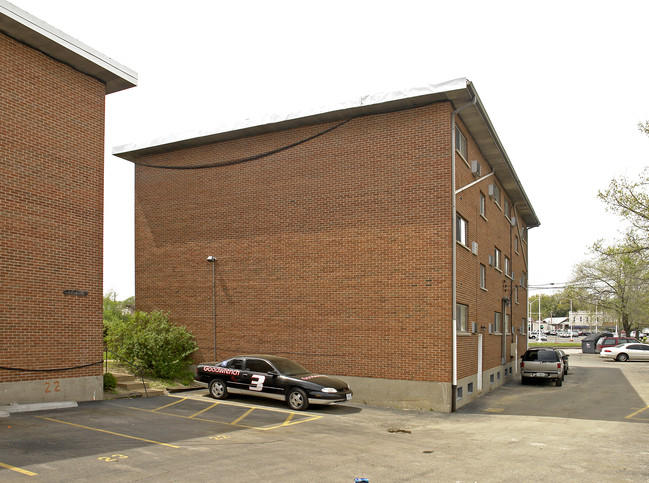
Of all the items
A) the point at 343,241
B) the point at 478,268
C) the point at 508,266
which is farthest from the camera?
the point at 508,266

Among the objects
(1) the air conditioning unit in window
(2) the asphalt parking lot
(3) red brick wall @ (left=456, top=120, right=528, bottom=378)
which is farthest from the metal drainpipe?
(1) the air conditioning unit in window

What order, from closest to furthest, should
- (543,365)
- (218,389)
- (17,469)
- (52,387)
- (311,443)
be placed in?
(17,469) < (311,443) < (52,387) < (218,389) < (543,365)

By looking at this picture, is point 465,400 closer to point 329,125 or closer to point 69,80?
point 329,125

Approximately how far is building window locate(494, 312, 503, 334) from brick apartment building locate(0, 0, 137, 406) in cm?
1782

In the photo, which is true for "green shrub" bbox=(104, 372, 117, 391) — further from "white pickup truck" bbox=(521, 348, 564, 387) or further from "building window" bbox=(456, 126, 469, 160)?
"white pickup truck" bbox=(521, 348, 564, 387)

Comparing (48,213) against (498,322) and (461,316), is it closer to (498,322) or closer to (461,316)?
(461,316)

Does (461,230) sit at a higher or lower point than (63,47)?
lower

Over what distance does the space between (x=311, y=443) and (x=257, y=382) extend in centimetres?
547

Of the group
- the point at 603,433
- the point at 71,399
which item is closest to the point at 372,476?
the point at 603,433

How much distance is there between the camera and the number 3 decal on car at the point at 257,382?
645 inches

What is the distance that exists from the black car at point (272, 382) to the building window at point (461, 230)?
6.41 metres

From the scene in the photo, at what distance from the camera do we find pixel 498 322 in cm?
2733

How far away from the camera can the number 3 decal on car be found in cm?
1638

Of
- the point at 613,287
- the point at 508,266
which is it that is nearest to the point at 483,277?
the point at 508,266
